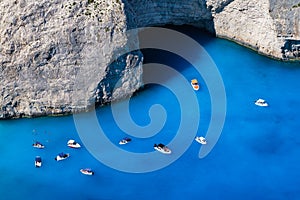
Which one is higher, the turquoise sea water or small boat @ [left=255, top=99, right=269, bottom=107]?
small boat @ [left=255, top=99, right=269, bottom=107]

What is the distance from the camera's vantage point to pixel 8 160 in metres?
55.0

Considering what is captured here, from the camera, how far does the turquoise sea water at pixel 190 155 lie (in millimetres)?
50619

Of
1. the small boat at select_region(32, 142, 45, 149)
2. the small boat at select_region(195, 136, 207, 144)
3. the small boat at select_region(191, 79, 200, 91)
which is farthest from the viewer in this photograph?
the small boat at select_region(191, 79, 200, 91)

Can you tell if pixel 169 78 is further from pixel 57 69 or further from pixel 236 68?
pixel 57 69

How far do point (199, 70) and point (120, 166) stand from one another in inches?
808

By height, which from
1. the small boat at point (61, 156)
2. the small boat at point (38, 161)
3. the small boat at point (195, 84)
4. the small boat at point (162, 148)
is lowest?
the small boat at point (38, 161)

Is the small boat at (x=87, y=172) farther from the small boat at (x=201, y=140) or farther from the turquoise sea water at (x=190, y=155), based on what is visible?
the small boat at (x=201, y=140)

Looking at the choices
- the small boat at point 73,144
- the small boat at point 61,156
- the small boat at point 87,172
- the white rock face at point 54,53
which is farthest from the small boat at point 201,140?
the small boat at point 61,156

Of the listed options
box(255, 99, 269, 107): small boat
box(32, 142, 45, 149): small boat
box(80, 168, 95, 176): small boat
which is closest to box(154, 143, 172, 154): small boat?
box(80, 168, 95, 176): small boat

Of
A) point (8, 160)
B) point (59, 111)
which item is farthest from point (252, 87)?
point (8, 160)

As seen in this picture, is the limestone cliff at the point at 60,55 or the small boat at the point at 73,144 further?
the limestone cliff at the point at 60,55

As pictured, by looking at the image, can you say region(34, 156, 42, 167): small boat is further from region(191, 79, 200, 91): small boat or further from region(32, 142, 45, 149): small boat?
region(191, 79, 200, 91): small boat

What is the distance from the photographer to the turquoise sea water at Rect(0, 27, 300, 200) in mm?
50619

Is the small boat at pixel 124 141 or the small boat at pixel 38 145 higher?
the small boat at pixel 124 141
